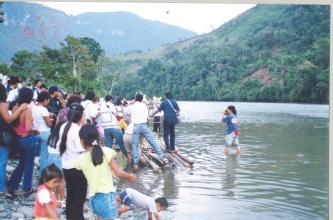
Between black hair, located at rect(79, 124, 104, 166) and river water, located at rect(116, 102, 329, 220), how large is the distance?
6.08 ft

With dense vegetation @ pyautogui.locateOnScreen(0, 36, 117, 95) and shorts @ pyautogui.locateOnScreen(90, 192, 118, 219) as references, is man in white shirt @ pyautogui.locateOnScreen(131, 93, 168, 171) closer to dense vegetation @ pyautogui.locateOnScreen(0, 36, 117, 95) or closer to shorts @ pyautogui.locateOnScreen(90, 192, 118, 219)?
shorts @ pyautogui.locateOnScreen(90, 192, 118, 219)

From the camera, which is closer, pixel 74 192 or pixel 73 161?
pixel 74 192

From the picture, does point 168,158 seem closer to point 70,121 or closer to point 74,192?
point 70,121

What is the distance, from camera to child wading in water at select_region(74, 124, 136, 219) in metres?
4.55

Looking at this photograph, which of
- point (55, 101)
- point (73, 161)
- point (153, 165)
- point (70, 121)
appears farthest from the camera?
point (153, 165)

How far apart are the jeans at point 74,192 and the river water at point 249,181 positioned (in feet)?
4.34

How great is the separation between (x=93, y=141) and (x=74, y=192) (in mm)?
716

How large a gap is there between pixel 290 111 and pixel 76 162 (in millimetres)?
14050

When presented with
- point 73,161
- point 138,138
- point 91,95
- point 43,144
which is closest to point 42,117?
point 43,144

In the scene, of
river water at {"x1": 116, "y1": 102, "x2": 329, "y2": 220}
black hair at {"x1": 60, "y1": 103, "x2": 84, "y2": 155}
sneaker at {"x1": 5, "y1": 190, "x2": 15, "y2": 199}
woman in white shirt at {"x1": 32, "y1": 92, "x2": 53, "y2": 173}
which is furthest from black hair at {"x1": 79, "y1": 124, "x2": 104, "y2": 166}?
sneaker at {"x1": 5, "y1": 190, "x2": 15, "y2": 199}

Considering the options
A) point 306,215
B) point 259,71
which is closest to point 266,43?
point 259,71

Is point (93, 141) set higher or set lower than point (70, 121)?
lower

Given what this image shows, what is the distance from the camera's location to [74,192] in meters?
4.91

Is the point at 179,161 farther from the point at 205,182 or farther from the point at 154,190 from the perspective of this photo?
the point at 154,190
